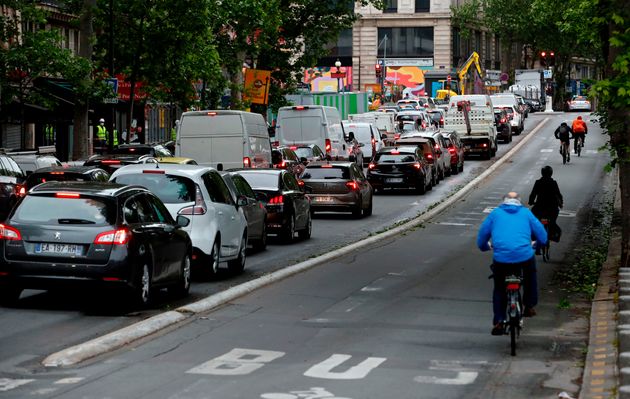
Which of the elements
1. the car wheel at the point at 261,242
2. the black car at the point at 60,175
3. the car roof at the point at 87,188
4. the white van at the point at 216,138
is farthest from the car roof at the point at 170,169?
the white van at the point at 216,138

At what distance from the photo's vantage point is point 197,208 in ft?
65.8

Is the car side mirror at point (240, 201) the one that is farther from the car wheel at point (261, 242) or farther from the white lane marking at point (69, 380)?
the white lane marking at point (69, 380)

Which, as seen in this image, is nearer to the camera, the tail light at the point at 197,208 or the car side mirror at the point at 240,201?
the tail light at the point at 197,208

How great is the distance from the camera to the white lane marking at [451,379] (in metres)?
12.0

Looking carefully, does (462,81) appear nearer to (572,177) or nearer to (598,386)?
(572,177)

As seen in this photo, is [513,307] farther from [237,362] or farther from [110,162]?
[110,162]

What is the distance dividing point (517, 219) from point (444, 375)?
2.45 meters

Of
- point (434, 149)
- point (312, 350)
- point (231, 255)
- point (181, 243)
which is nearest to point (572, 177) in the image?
point (434, 149)

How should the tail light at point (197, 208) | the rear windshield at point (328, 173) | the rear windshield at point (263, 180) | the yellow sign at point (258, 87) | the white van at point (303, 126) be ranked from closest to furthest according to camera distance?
the tail light at point (197, 208)
the rear windshield at point (263, 180)
the rear windshield at point (328, 173)
the white van at point (303, 126)
the yellow sign at point (258, 87)

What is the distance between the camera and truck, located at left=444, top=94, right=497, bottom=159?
6494 cm

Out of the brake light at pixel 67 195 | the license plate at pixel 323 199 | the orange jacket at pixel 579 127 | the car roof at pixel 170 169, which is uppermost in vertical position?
the orange jacket at pixel 579 127

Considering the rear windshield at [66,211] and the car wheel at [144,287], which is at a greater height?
the rear windshield at [66,211]

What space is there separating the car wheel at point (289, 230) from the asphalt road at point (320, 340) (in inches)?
108

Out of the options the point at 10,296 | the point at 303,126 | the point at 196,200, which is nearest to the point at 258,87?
the point at 303,126
